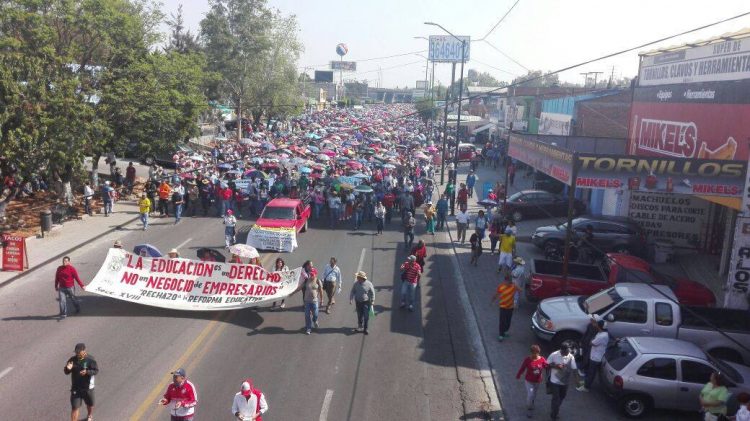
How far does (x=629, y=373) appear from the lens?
437 inches

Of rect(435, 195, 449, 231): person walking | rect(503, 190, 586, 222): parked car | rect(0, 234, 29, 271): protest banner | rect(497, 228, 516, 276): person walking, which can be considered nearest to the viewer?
rect(0, 234, 29, 271): protest banner

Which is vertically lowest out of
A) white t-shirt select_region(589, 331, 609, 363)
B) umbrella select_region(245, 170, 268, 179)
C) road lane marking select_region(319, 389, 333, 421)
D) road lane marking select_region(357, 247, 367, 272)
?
road lane marking select_region(357, 247, 367, 272)

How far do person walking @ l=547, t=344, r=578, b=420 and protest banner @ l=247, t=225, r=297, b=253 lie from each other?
1212cm

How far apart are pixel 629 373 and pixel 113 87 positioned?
25766 millimetres

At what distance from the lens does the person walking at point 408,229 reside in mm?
22266

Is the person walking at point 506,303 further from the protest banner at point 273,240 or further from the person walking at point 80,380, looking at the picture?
the protest banner at point 273,240

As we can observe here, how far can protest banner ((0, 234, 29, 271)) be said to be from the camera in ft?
59.6

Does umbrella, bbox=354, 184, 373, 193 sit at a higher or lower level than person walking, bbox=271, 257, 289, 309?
higher

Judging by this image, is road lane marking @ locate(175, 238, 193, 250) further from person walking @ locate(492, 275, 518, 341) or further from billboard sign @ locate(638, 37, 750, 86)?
billboard sign @ locate(638, 37, 750, 86)

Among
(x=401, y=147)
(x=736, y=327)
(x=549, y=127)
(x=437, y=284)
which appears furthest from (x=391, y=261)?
Result: (x=401, y=147)

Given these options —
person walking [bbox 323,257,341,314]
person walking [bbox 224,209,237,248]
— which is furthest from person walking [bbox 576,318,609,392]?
person walking [bbox 224,209,237,248]

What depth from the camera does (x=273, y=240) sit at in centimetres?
2138

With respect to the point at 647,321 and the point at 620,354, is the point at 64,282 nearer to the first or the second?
the point at 620,354

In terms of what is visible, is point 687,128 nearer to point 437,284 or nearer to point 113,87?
point 437,284
